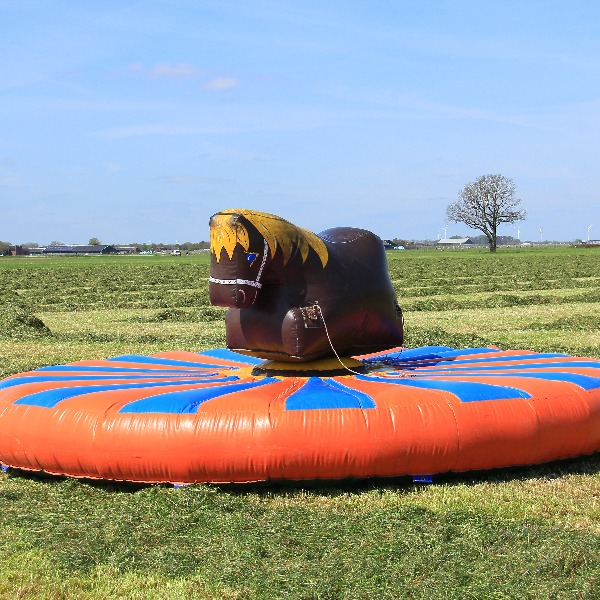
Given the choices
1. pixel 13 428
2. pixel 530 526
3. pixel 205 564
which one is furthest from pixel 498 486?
pixel 13 428

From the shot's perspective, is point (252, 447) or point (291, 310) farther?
point (291, 310)

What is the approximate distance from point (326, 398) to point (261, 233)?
1.22 m

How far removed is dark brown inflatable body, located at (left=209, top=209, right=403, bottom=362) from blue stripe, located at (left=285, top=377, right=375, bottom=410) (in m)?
0.44

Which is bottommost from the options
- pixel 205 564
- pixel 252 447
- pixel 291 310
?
pixel 205 564

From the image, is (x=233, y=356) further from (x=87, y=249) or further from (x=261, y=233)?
(x=87, y=249)

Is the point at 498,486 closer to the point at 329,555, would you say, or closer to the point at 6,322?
the point at 329,555

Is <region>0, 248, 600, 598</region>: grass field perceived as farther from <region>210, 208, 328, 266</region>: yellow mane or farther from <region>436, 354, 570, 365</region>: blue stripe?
<region>210, 208, 328, 266</region>: yellow mane

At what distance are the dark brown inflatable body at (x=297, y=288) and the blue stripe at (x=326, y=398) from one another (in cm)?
44

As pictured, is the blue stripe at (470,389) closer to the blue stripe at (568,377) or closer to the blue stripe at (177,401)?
the blue stripe at (568,377)

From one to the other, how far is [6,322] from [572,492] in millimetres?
11870

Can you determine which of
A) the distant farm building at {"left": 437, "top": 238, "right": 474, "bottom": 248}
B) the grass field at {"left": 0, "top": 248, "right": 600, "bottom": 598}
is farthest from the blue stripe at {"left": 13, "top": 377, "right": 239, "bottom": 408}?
the distant farm building at {"left": 437, "top": 238, "right": 474, "bottom": 248}

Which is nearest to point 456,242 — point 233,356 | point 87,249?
point 87,249

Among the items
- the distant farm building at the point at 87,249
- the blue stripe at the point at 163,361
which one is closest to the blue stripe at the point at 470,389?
the blue stripe at the point at 163,361

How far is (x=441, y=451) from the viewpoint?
221 inches
